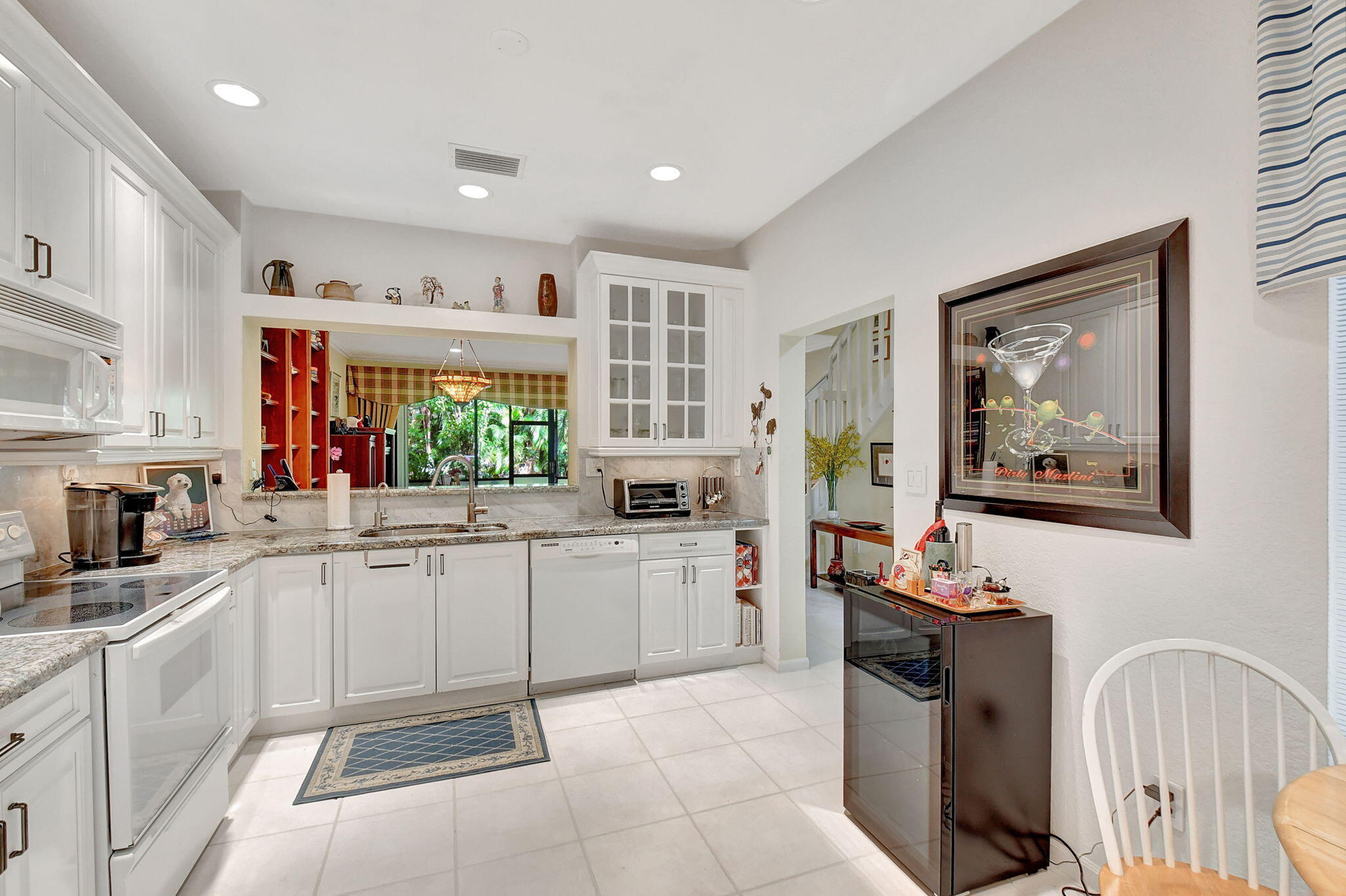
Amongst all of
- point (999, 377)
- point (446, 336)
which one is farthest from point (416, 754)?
point (999, 377)

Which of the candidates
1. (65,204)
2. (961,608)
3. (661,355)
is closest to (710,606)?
(661,355)

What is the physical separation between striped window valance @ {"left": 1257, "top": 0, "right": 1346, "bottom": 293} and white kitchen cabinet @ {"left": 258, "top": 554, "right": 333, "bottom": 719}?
11.3 feet

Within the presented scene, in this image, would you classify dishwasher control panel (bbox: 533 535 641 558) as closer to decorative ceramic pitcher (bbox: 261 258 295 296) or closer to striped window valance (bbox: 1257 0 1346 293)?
decorative ceramic pitcher (bbox: 261 258 295 296)

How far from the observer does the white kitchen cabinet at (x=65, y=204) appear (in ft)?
5.52

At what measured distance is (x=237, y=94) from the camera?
229 centimetres

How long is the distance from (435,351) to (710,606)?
438 cm

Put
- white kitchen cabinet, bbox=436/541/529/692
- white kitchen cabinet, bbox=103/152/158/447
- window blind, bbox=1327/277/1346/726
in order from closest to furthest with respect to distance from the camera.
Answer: window blind, bbox=1327/277/1346/726, white kitchen cabinet, bbox=103/152/158/447, white kitchen cabinet, bbox=436/541/529/692

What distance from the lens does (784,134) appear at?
103 inches

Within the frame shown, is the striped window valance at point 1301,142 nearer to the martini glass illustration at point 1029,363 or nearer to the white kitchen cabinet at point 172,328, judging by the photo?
the martini glass illustration at point 1029,363

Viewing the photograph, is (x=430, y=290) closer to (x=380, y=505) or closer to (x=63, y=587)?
(x=380, y=505)

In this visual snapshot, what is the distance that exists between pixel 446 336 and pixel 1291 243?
11.7 ft

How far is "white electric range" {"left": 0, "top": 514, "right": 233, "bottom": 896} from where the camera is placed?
1525 mm

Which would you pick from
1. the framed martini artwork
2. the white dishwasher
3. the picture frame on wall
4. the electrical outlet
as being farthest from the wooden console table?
the electrical outlet

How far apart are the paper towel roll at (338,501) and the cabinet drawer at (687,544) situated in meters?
1.62
